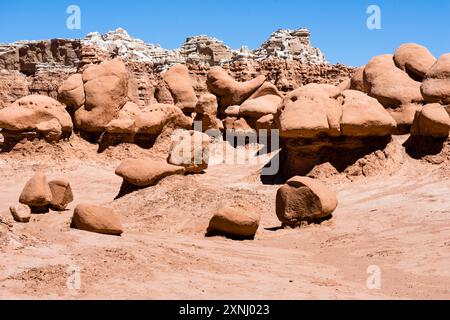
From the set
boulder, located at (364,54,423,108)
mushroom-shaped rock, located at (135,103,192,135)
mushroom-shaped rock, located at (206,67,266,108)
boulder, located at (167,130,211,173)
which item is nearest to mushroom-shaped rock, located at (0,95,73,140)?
mushroom-shaped rock, located at (135,103,192,135)

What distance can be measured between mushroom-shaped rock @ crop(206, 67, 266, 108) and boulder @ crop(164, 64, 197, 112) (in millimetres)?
796

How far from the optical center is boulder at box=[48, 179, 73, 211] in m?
11.5

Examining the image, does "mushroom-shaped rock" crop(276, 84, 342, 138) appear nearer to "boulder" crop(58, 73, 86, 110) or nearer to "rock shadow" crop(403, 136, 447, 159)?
"rock shadow" crop(403, 136, 447, 159)

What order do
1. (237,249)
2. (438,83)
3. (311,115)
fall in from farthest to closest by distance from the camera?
(438,83), (311,115), (237,249)

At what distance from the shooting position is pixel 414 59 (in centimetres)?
1634

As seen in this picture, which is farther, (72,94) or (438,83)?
(72,94)

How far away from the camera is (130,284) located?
5.73m

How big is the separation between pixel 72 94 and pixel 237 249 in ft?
34.8

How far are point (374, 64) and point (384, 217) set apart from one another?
6.97m

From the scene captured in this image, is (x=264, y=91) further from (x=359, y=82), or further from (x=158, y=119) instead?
(x=158, y=119)

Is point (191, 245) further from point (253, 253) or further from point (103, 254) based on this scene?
point (103, 254)

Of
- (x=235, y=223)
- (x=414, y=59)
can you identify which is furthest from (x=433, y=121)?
(x=235, y=223)
